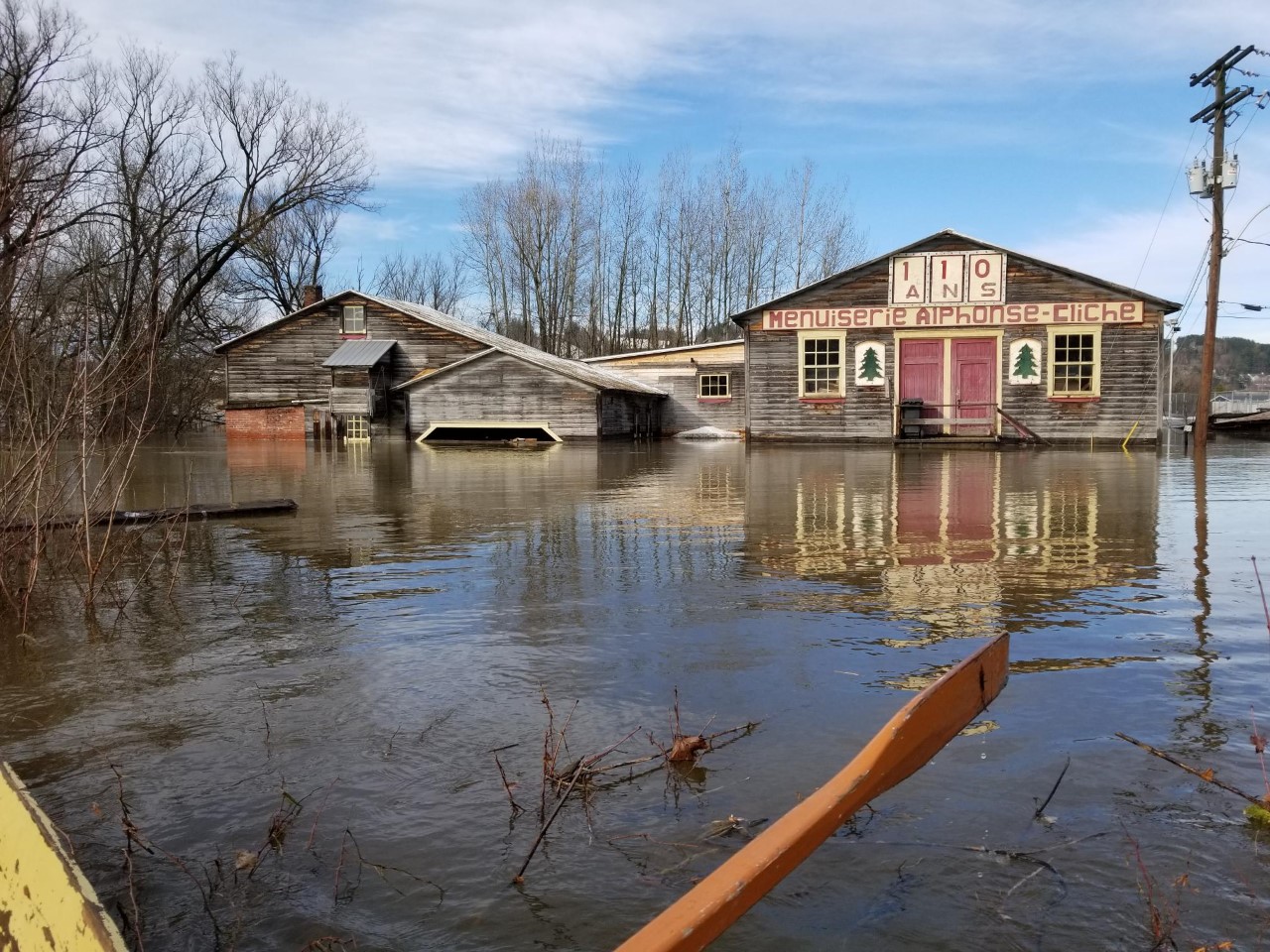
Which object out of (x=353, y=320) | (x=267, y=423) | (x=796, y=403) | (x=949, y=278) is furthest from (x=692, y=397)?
(x=267, y=423)

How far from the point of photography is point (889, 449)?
24859 millimetres

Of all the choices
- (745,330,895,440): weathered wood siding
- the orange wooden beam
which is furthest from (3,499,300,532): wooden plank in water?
(745,330,895,440): weathered wood siding

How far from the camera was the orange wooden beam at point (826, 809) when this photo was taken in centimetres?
174

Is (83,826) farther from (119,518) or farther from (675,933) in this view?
(119,518)

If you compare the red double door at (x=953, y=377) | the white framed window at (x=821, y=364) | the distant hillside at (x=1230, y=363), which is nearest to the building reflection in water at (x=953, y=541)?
the red double door at (x=953, y=377)

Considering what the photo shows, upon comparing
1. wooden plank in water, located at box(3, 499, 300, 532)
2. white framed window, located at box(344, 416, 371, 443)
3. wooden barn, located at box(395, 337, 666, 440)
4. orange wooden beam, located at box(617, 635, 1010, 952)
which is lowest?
orange wooden beam, located at box(617, 635, 1010, 952)

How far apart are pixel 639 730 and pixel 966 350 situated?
2448 cm

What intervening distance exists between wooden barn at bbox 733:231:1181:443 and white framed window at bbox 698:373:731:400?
27.3 feet

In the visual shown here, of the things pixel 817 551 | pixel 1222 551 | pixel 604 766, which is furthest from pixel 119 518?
pixel 1222 551

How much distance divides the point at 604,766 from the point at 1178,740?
84.6 inches

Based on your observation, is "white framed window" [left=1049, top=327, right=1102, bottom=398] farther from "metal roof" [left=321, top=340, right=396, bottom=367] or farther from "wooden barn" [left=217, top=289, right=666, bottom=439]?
"metal roof" [left=321, top=340, right=396, bottom=367]

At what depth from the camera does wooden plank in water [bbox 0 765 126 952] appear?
191 centimetres

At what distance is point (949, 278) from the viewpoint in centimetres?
2578

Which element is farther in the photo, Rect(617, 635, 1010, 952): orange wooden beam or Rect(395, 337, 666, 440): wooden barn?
Rect(395, 337, 666, 440): wooden barn
